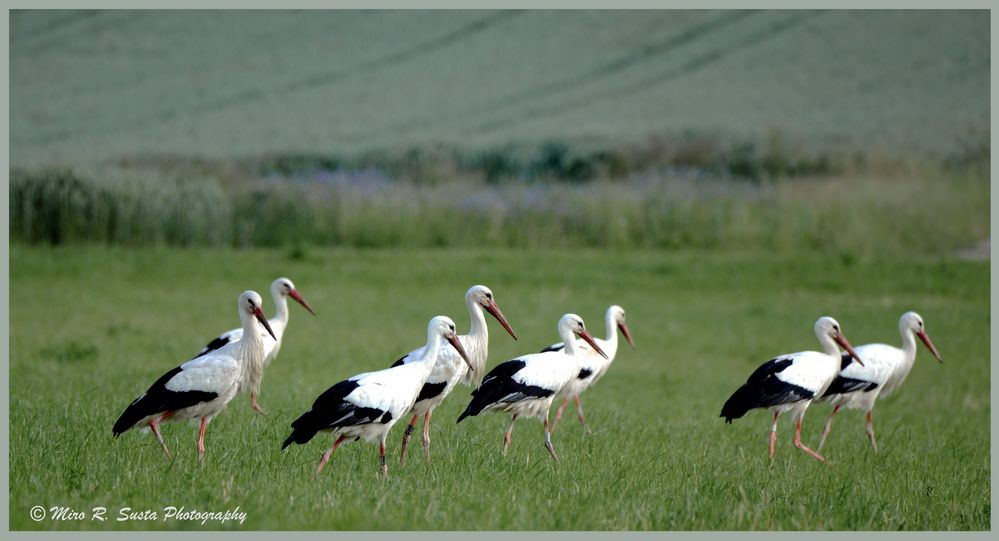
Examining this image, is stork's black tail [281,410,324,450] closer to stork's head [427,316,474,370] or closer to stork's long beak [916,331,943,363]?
stork's head [427,316,474,370]

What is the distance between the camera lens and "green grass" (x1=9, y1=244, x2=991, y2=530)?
6.77 m

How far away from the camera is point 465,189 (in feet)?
96.2

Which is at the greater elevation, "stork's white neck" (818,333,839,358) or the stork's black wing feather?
"stork's white neck" (818,333,839,358)

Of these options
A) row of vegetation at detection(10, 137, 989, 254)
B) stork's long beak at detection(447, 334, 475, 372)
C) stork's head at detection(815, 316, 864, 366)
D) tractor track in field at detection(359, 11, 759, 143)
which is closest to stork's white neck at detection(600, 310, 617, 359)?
stork's head at detection(815, 316, 864, 366)

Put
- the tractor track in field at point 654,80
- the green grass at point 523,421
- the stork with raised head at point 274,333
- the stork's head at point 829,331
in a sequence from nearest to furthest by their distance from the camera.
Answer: the green grass at point 523,421, the stork's head at point 829,331, the stork with raised head at point 274,333, the tractor track in field at point 654,80

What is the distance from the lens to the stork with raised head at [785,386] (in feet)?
30.0

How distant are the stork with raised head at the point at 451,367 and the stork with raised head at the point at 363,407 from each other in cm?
48

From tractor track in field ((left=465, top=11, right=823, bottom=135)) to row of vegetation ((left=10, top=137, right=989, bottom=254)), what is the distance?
29.1 ft

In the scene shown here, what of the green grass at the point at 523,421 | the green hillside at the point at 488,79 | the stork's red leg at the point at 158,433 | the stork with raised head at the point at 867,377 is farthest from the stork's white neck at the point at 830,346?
the green hillside at the point at 488,79

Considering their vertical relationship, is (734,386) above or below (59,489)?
below

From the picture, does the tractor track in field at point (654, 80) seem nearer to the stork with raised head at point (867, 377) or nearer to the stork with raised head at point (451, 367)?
the stork with raised head at point (867, 377)

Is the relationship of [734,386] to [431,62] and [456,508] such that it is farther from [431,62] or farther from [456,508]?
[431,62]

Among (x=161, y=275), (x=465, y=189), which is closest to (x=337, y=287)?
(x=161, y=275)

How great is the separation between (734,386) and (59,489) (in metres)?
9.37
